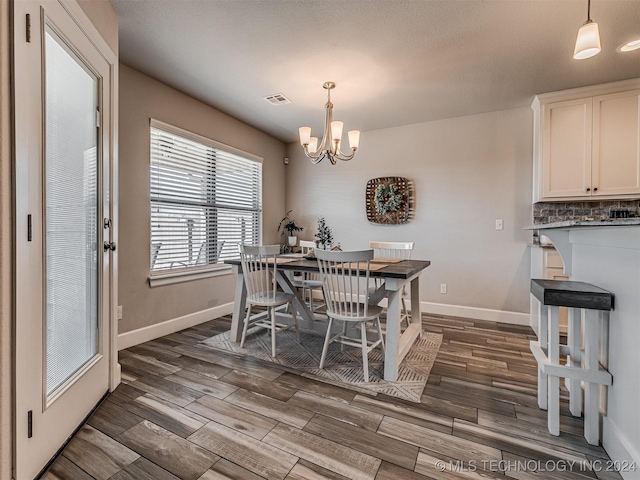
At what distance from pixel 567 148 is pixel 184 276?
14.0 feet

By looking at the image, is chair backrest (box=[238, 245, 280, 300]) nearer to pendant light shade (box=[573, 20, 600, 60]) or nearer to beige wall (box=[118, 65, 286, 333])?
beige wall (box=[118, 65, 286, 333])

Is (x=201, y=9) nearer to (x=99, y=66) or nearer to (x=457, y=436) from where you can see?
(x=99, y=66)

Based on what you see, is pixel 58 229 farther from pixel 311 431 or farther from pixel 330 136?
pixel 330 136

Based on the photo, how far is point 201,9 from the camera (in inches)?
78.9

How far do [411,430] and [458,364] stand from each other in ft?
3.40

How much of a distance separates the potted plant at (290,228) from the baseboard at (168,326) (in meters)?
1.38

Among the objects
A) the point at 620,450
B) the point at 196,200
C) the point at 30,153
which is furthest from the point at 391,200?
the point at 30,153

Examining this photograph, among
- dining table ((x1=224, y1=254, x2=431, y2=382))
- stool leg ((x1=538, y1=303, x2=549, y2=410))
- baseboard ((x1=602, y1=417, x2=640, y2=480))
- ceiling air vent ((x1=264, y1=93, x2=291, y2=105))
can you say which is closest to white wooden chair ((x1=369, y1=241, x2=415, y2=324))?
dining table ((x1=224, y1=254, x2=431, y2=382))

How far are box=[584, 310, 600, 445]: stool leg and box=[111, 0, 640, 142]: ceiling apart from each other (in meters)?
1.93

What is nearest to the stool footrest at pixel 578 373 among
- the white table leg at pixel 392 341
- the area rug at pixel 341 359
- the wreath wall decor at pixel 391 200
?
the area rug at pixel 341 359

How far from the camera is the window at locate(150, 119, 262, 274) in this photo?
3086mm

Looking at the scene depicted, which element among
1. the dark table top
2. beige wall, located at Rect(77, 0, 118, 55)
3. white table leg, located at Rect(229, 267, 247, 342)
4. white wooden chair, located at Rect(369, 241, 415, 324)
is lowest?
white table leg, located at Rect(229, 267, 247, 342)

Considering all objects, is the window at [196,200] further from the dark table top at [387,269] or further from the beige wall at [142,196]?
the dark table top at [387,269]

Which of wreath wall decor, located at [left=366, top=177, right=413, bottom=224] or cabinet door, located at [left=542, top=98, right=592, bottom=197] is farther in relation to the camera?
wreath wall decor, located at [left=366, top=177, right=413, bottom=224]
